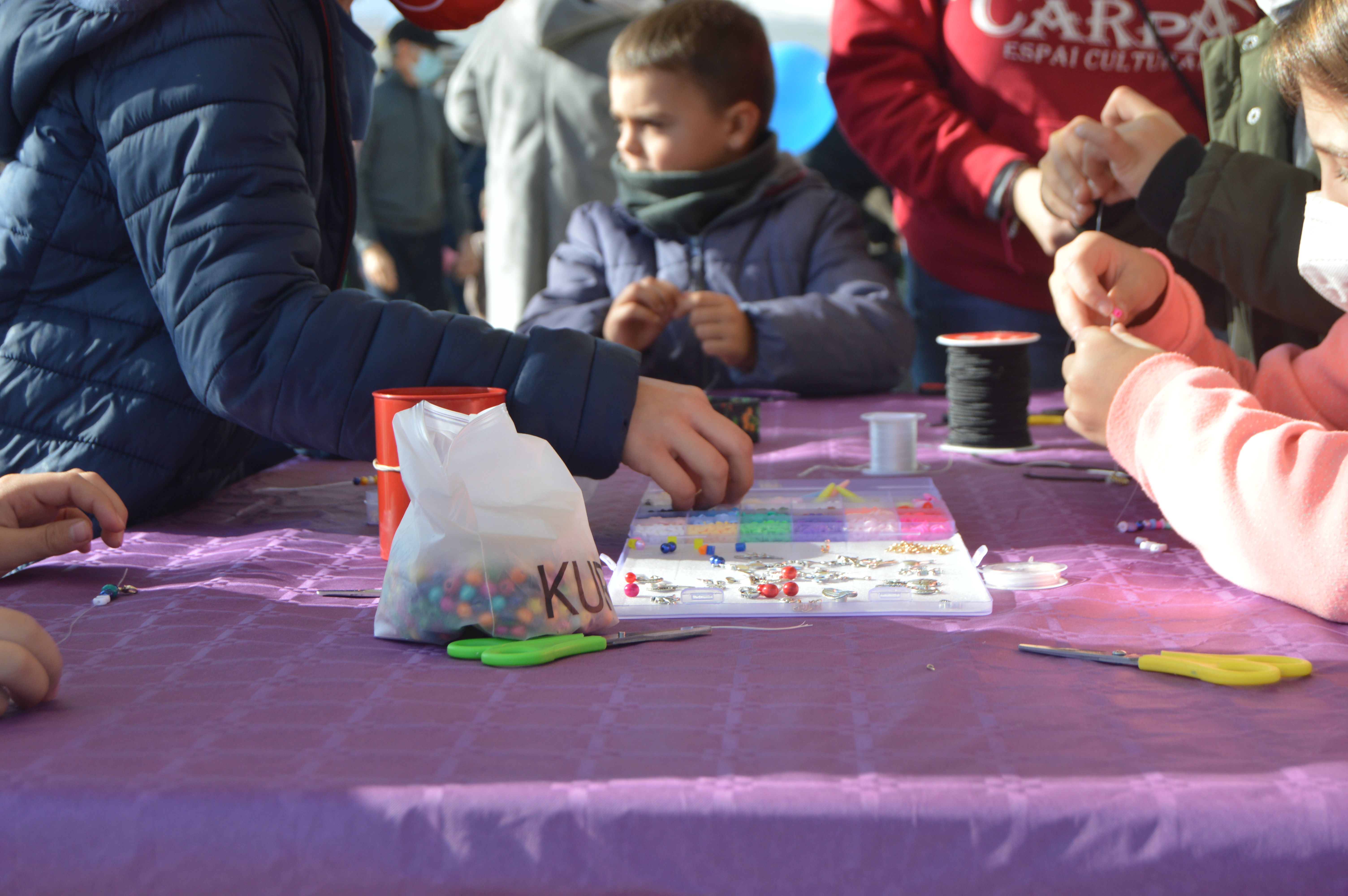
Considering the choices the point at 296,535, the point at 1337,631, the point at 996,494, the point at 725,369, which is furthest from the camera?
the point at 725,369

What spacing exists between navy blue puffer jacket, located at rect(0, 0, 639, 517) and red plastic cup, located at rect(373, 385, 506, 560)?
56mm

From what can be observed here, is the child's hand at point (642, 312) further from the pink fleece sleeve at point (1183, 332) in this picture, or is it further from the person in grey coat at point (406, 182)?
the person in grey coat at point (406, 182)

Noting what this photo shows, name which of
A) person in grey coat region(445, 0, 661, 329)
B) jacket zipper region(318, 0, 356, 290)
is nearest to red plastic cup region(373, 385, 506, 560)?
jacket zipper region(318, 0, 356, 290)

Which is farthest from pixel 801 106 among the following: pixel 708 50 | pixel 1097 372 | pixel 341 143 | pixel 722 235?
pixel 1097 372

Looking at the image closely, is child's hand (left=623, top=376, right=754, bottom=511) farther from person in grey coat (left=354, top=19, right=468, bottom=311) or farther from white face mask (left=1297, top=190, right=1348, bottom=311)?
person in grey coat (left=354, top=19, right=468, bottom=311)

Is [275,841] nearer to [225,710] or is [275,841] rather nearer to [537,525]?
[225,710]

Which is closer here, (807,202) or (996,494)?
(996,494)

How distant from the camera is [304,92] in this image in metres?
1.07

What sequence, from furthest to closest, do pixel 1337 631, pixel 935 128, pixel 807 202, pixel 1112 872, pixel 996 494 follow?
pixel 807 202
pixel 935 128
pixel 996 494
pixel 1337 631
pixel 1112 872

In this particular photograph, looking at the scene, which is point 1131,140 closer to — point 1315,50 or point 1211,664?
point 1315,50

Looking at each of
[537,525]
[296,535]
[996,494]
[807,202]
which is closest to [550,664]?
[537,525]

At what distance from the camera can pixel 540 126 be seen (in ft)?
11.6

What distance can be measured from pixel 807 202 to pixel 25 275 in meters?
1.54

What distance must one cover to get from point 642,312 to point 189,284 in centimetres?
100
